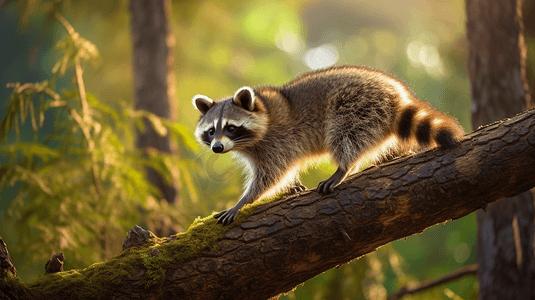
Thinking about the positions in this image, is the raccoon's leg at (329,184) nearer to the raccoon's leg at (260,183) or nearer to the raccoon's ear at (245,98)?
the raccoon's leg at (260,183)

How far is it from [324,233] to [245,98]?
1676 millimetres

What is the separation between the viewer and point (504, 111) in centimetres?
481

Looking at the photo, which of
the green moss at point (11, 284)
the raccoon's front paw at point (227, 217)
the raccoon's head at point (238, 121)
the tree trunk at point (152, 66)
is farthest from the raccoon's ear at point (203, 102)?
the tree trunk at point (152, 66)

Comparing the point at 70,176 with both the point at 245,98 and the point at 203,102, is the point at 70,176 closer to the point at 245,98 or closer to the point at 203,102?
the point at 203,102

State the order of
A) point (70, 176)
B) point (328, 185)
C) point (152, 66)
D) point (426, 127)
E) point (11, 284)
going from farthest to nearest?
point (152, 66)
point (70, 176)
point (328, 185)
point (426, 127)
point (11, 284)

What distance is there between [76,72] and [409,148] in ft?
12.2

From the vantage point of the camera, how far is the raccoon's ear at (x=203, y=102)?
4.39 meters

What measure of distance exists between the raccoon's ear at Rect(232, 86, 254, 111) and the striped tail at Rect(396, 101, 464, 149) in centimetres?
141

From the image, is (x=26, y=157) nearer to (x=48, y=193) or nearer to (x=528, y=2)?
(x=48, y=193)

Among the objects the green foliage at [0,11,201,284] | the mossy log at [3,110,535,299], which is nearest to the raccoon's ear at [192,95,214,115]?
the green foliage at [0,11,201,284]

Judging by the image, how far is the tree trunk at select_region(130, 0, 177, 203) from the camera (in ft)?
23.9

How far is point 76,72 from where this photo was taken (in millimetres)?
4699

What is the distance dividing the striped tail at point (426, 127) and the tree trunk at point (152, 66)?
477cm

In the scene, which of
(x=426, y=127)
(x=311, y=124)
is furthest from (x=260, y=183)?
(x=426, y=127)
